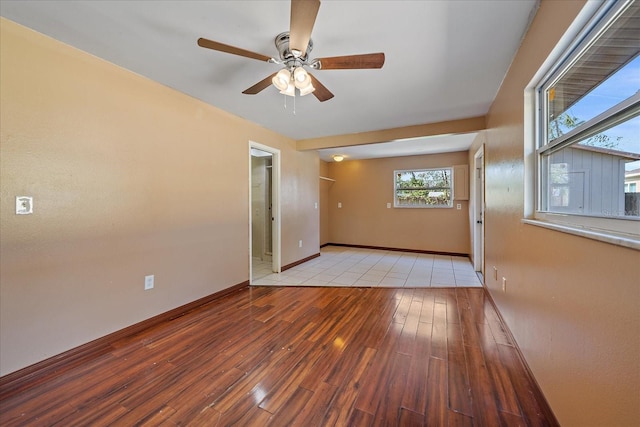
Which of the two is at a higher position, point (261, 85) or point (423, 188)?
point (261, 85)

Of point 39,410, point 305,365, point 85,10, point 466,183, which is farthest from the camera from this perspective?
point 466,183

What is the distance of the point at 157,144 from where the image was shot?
2.36 meters

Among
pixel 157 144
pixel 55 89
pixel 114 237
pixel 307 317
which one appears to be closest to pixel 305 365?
pixel 307 317

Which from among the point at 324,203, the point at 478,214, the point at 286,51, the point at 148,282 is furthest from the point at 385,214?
the point at 148,282

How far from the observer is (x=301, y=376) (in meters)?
1.62

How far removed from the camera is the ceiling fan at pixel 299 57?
4.10 ft

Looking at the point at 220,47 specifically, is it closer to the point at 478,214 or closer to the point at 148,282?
the point at 148,282

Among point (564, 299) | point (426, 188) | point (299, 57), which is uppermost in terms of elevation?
point (299, 57)

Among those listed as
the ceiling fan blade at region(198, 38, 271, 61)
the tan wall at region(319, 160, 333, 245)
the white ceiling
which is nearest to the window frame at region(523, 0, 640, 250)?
the white ceiling

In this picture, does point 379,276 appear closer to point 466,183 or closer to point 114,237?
point 466,183

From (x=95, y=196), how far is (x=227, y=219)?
1.33 m

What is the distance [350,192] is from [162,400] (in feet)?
18.1

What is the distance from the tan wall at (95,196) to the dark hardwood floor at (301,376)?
1.17 ft

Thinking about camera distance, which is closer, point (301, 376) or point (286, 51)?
point (301, 376)
